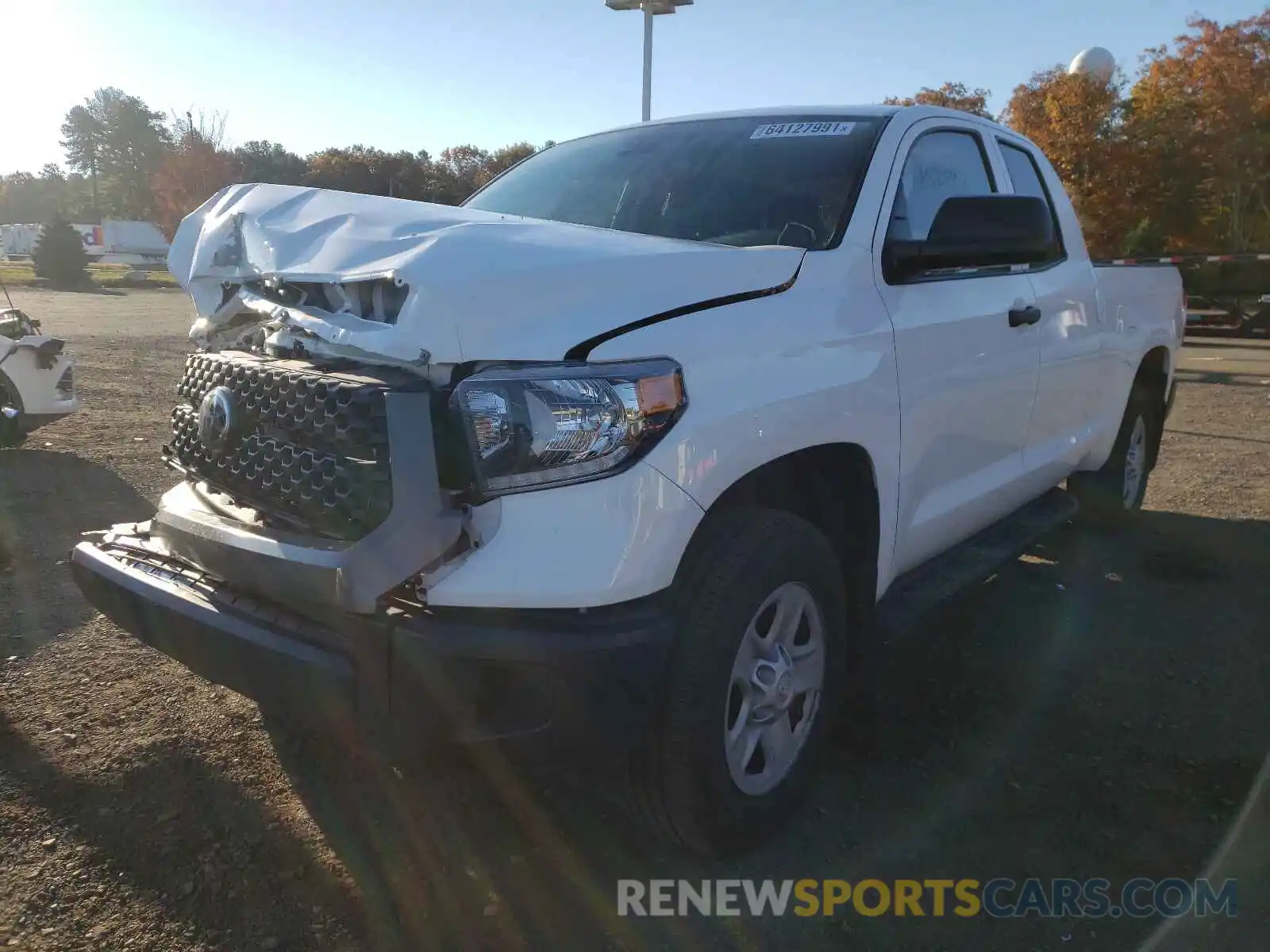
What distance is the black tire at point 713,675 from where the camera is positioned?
220 cm

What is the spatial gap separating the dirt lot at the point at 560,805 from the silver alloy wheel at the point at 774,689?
0.89 ft

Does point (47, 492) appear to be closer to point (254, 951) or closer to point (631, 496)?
point (254, 951)

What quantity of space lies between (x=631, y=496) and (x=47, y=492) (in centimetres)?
513

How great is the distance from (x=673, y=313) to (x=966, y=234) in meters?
1.18

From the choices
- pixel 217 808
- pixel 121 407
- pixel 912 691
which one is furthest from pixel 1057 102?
pixel 217 808

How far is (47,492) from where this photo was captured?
19.2ft

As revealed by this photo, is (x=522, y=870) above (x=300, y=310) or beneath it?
beneath

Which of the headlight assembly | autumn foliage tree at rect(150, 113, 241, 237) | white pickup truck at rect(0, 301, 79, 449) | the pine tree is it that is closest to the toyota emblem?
the headlight assembly

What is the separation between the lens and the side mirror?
295cm

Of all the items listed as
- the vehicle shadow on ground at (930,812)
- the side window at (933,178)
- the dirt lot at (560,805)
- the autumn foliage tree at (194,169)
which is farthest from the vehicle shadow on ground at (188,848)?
the autumn foliage tree at (194,169)

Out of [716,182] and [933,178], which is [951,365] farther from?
[716,182]

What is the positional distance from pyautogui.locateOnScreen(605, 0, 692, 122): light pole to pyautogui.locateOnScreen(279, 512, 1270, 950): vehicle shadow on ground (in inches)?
463

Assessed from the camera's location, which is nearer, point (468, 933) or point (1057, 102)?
point (468, 933)

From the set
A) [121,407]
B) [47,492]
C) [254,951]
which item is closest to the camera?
[254,951]
